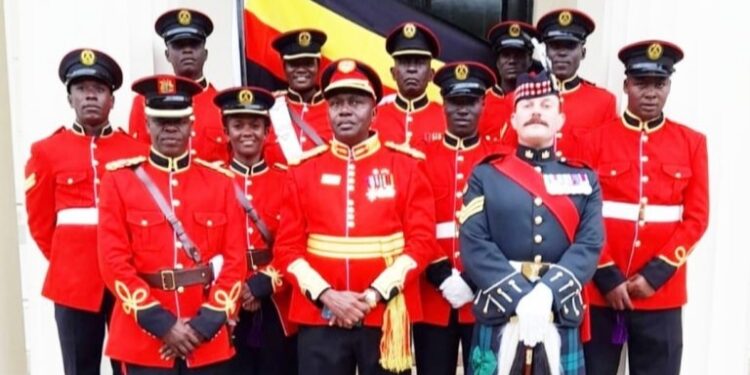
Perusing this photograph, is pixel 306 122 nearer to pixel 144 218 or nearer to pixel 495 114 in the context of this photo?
pixel 495 114

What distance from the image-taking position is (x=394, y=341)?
3221 millimetres

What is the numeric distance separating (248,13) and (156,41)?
615 millimetres

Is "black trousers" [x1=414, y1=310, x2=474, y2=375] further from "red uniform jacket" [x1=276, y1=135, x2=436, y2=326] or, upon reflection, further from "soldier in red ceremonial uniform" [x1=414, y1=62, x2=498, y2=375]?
"red uniform jacket" [x1=276, y1=135, x2=436, y2=326]

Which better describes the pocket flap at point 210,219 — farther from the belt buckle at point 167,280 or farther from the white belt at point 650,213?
the white belt at point 650,213

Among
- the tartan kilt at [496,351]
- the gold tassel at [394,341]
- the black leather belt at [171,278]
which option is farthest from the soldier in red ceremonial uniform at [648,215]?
the black leather belt at [171,278]

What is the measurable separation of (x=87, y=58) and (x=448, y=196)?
1859mm

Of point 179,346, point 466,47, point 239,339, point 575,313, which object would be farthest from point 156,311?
point 466,47

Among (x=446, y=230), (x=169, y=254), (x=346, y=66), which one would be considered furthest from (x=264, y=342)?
(x=346, y=66)

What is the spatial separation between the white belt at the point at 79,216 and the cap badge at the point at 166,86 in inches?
29.4

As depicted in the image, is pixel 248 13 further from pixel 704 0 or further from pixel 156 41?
pixel 704 0

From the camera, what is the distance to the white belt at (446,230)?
357 cm

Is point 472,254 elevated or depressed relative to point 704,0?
depressed

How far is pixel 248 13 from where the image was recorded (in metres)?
4.60

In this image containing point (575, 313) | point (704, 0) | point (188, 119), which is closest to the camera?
point (575, 313)
